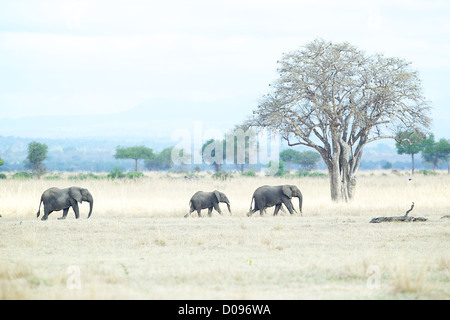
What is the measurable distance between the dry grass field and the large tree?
16.1 ft

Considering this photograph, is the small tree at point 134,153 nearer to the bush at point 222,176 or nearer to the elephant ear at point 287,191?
the bush at point 222,176

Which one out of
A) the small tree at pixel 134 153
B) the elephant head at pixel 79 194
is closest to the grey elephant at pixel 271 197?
the elephant head at pixel 79 194

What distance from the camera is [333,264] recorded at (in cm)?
1270

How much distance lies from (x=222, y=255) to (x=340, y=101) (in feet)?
58.4

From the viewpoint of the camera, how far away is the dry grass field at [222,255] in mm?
10312

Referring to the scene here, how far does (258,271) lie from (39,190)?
21.1 m

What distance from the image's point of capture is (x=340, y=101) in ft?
100

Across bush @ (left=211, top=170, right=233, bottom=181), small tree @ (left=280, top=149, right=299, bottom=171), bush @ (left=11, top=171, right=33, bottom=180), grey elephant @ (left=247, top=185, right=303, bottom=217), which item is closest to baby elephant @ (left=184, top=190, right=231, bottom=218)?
grey elephant @ (left=247, top=185, right=303, bottom=217)

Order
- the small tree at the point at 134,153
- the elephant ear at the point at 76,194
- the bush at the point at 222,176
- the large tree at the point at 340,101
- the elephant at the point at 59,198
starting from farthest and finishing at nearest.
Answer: the small tree at the point at 134,153
the bush at the point at 222,176
the large tree at the point at 340,101
the elephant ear at the point at 76,194
the elephant at the point at 59,198

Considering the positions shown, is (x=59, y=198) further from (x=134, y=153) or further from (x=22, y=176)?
(x=134, y=153)

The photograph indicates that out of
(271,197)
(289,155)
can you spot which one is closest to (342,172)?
(271,197)

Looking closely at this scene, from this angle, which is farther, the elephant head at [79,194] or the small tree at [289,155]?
the small tree at [289,155]

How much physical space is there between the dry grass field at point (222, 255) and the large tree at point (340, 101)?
4896 mm
